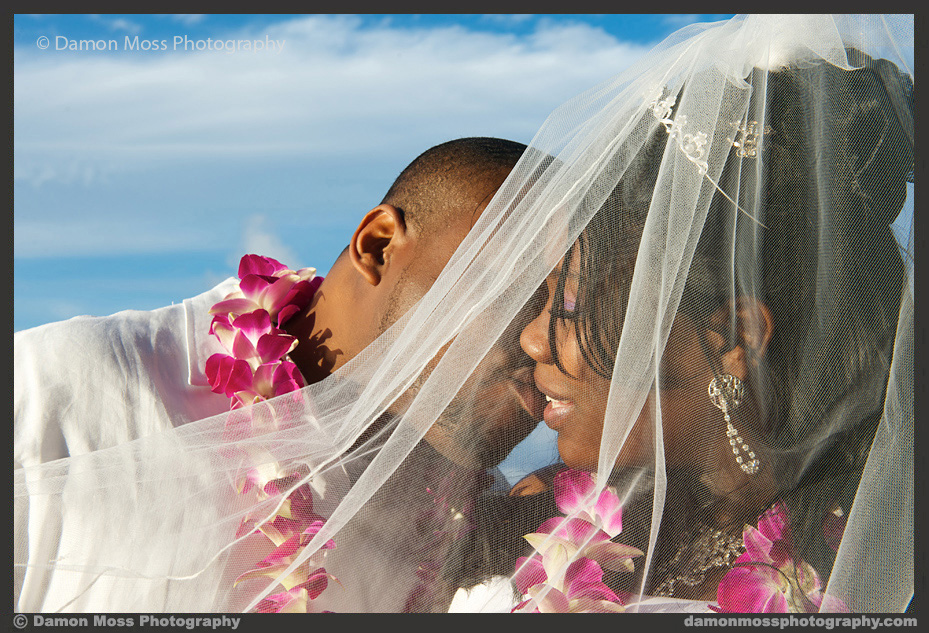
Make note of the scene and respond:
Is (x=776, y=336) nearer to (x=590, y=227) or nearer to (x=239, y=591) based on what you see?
(x=590, y=227)

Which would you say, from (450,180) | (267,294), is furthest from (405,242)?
(267,294)

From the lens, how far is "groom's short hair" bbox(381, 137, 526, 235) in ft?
4.86

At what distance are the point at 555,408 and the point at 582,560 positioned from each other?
228 mm

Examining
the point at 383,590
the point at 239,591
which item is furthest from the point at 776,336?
the point at 239,591

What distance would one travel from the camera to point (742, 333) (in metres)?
1.08

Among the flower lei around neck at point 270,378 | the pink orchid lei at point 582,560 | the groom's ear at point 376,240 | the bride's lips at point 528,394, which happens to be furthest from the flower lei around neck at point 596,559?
the groom's ear at point 376,240

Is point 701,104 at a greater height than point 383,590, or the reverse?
point 701,104

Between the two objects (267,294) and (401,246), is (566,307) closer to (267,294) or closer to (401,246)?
(401,246)

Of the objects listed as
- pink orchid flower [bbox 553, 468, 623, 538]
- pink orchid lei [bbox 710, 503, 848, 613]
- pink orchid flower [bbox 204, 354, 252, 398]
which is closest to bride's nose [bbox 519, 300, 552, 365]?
pink orchid flower [bbox 553, 468, 623, 538]

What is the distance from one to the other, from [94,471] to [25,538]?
156 mm

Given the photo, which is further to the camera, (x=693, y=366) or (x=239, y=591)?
(x=239, y=591)

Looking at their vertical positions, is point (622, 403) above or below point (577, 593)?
above

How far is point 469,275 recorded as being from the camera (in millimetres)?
1180

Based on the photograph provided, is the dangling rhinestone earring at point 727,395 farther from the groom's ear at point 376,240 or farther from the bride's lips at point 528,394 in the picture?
the groom's ear at point 376,240
